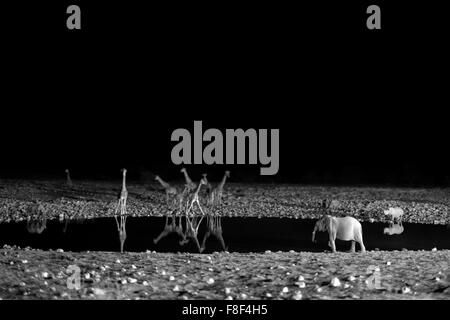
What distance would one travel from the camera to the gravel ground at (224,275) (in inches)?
303

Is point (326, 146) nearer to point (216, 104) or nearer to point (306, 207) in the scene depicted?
point (216, 104)

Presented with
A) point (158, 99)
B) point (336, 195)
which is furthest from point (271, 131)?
point (336, 195)

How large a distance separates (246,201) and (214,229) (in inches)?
231

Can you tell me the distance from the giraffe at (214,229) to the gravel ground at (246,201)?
136cm

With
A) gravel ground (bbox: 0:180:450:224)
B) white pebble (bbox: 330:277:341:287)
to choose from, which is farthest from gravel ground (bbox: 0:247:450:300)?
gravel ground (bbox: 0:180:450:224)

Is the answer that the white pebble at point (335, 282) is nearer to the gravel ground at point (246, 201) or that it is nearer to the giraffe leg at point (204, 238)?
the giraffe leg at point (204, 238)

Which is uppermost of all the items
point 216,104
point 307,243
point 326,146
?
point 216,104

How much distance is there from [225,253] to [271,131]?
88.9 feet

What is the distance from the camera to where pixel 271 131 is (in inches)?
1486

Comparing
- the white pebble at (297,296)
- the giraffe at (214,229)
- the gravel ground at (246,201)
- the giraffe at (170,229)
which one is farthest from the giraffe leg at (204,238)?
the white pebble at (297,296)

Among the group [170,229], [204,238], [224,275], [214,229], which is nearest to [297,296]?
[224,275]

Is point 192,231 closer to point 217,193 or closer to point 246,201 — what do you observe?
point 217,193

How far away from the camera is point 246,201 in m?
20.5

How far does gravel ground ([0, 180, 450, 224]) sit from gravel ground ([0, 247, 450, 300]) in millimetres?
7127
